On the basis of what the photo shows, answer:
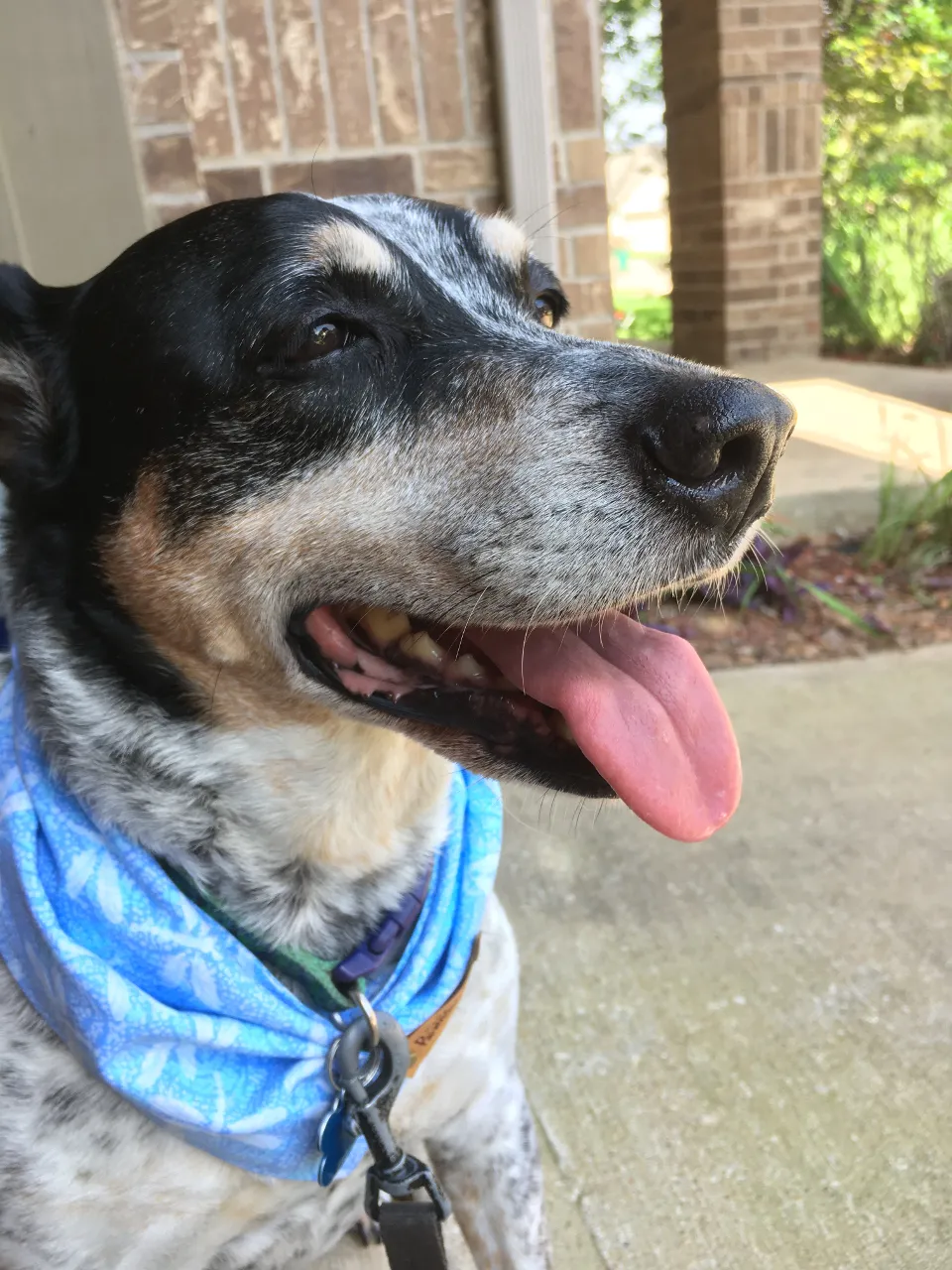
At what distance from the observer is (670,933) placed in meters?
2.59

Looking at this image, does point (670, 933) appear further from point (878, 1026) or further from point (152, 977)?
point (152, 977)

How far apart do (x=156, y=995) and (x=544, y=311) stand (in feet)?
4.89

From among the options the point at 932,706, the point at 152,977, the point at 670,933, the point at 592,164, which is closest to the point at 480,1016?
the point at 152,977

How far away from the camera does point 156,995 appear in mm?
1492

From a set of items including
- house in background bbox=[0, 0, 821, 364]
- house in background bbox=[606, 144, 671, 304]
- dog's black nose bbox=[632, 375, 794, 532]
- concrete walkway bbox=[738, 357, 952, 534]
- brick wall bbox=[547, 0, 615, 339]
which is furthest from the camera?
house in background bbox=[606, 144, 671, 304]

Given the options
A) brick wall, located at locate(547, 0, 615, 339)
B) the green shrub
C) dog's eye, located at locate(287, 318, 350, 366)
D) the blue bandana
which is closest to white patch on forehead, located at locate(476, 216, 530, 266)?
dog's eye, located at locate(287, 318, 350, 366)

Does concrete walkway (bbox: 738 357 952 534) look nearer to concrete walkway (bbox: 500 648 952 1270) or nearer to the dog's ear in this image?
concrete walkway (bbox: 500 648 952 1270)

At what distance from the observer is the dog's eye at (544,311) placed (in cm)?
203

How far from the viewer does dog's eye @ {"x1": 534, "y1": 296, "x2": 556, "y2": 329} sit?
2031 millimetres

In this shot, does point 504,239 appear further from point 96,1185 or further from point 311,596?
point 96,1185

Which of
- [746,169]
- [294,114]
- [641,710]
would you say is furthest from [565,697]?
[746,169]

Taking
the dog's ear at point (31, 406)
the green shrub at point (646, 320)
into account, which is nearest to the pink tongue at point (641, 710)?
the dog's ear at point (31, 406)

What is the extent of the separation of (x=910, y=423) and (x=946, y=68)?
A: 314 inches

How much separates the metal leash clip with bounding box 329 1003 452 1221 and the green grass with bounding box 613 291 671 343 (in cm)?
1182
